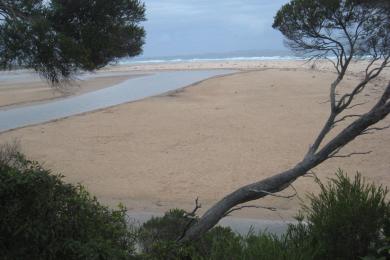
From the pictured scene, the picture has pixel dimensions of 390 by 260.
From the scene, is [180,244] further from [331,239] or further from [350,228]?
[350,228]

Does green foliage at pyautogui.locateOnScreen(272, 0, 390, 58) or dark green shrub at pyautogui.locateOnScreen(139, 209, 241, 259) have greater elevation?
green foliage at pyautogui.locateOnScreen(272, 0, 390, 58)

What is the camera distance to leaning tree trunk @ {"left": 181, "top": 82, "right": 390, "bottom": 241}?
4.67 metres

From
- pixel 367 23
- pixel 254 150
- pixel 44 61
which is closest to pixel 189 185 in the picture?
pixel 254 150

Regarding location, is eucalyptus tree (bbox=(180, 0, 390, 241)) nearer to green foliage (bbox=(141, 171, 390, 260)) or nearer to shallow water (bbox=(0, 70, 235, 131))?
green foliage (bbox=(141, 171, 390, 260))

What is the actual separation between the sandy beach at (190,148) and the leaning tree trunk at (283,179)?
132 inches

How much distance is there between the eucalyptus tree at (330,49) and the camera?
4750 mm

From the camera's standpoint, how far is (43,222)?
319 centimetres

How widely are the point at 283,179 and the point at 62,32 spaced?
3.14 m

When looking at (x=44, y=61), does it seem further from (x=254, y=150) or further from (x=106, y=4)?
(x=254, y=150)

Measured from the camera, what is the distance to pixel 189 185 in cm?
1031

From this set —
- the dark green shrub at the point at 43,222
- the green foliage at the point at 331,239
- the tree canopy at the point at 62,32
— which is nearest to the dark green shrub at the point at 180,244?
the green foliage at the point at 331,239

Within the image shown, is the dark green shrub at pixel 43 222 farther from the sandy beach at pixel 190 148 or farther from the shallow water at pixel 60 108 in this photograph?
the shallow water at pixel 60 108

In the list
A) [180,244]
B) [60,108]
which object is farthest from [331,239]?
[60,108]

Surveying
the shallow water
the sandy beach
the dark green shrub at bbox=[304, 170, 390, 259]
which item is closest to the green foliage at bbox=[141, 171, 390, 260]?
→ the dark green shrub at bbox=[304, 170, 390, 259]
